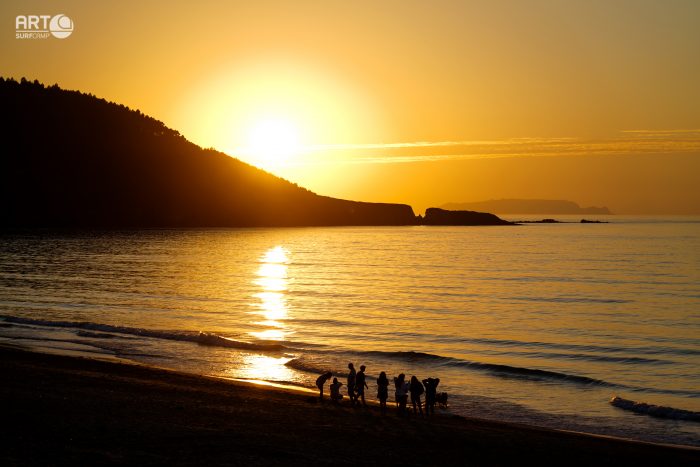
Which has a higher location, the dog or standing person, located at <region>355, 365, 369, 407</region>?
standing person, located at <region>355, 365, 369, 407</region>

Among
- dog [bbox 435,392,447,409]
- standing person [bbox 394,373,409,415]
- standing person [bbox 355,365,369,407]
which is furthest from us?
dog [bbox 435,392,447,409]

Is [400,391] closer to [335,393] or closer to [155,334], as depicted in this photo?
[335,393]

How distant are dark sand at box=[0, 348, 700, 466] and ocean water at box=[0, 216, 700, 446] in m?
3.61

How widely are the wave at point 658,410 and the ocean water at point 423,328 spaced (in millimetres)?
80

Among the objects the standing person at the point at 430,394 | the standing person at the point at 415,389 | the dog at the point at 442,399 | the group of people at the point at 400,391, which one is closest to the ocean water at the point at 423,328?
the dog at the point at 442,399

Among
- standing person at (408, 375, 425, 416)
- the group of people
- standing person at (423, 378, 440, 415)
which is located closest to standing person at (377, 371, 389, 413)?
the group of people

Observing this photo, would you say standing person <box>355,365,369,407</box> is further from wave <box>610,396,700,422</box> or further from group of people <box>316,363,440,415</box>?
wave <box>610,396,700,422</box>

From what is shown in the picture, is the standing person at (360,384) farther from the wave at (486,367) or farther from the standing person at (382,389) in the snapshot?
the wave at (486,367)

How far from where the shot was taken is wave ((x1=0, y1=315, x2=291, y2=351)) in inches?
1478

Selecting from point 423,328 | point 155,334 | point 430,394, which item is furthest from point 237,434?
point 423,328

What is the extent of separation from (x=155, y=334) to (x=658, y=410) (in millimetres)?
26702

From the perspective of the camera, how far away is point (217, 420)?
2056cm

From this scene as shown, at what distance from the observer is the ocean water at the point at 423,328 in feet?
92.8

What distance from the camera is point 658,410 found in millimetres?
25250
